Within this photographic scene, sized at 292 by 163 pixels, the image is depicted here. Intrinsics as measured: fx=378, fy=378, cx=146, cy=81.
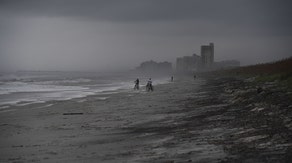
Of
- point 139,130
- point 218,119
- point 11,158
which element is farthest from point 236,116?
point 11,158

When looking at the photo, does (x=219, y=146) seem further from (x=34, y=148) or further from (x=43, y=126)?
(x=43, y=126)

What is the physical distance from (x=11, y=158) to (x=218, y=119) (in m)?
Answer: 8.74

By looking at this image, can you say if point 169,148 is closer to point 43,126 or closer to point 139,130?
point 139,130

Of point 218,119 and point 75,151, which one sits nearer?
point 75,151

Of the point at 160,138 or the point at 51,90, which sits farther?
the point at 51,90

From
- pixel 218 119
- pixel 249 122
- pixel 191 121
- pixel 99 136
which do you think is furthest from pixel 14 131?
pixel 249 122

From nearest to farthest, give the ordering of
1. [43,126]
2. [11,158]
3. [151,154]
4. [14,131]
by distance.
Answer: [151,154] < [11,158] < [14,131] < [43,126]

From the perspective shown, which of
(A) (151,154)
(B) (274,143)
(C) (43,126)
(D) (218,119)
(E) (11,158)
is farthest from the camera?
(C) (43,126)

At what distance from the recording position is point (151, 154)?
10898mm

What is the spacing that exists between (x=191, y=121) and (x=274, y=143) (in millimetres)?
7143

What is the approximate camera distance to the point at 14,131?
17688mm

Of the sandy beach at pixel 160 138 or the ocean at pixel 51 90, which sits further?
the ocean at pixel 51 90

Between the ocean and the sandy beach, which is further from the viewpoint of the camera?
the ocean

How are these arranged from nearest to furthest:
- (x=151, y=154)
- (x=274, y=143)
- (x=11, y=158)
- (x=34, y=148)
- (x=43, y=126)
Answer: (x=274, y=143) → (x=151, y=154) → (x=11, y=158) → (x=34, y=148) → (x=43, y=126)
